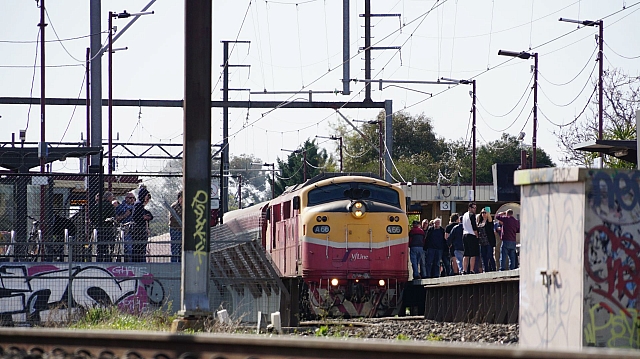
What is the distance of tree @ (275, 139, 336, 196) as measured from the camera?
93250 mm

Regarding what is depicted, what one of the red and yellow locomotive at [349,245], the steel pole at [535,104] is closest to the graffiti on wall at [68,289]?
the red and yellow locomotive at [349,245]

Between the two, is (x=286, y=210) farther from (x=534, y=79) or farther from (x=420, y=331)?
(x=534, y=79)

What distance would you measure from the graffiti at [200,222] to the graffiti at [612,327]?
5.70m

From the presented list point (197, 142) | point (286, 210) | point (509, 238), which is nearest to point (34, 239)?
point (286, 210)

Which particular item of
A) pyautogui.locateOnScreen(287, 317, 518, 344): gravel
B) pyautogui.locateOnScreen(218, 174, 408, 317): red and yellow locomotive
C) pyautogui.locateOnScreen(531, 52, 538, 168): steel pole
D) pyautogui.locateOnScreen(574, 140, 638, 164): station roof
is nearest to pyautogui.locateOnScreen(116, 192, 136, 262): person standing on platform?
pyautogui.locateOnScreen(218, 174, 408, 317): red and yellow locomotive

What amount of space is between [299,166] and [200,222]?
265ft

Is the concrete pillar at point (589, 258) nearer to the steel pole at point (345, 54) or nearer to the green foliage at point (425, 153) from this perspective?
the steel pole at point (345, 54)

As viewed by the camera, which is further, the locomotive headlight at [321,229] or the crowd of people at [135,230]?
the locomotive headlight at [321,229]

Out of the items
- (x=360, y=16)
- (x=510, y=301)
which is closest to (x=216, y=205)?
(x=510, y=301)

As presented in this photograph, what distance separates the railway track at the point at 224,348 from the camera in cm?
763

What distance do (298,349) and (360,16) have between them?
112 ft

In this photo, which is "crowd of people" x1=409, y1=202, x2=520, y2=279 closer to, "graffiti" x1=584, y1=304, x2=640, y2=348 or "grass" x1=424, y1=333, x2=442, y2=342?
"grass" x1=424, y1=333, x2=442, y2=342

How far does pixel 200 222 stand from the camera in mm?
13586

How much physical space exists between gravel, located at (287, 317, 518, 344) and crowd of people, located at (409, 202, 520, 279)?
4452 mm
